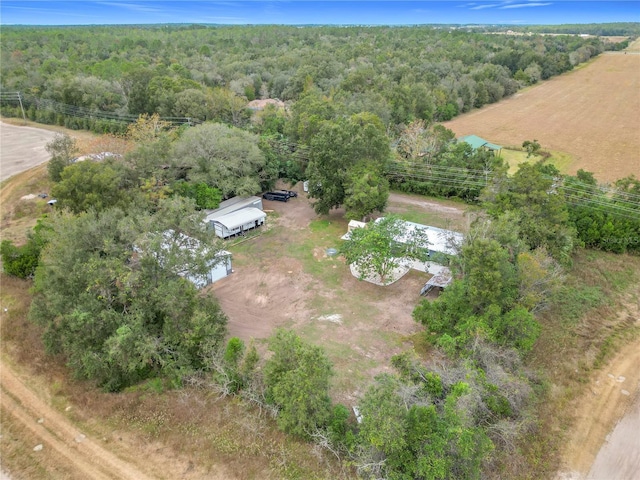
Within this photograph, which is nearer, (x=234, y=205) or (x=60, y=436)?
(x=60, y=436)

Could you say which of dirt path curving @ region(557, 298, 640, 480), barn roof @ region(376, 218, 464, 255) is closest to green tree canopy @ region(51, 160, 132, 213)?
barn roof @ region(376, 218, 464, 255)

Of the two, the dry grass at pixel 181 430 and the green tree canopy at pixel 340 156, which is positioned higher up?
the green tree canopy at pixel 340 156

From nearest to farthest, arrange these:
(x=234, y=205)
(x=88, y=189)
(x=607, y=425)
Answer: (x=607, y=425), (x=88, y=189), (x=234, y=205)

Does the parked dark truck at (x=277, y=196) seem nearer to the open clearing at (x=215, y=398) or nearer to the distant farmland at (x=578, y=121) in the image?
the open clearing at (x=215, y=398)

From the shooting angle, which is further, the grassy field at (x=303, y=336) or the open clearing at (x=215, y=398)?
the grassy field at (x=303, y=336)

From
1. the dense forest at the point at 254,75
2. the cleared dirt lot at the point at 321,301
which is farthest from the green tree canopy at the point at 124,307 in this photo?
the dense forest at the point at 254,75

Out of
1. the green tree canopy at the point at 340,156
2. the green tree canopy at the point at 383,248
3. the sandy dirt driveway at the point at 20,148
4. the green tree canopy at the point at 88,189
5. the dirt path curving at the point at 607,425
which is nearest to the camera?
the dirt path curving at the point at 607,425

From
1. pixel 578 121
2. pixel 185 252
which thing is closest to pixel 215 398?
pixel 185 252

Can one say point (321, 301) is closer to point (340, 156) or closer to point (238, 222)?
point (238, 222)
